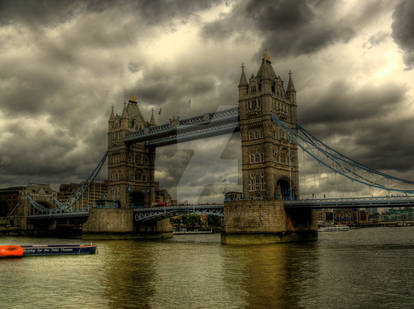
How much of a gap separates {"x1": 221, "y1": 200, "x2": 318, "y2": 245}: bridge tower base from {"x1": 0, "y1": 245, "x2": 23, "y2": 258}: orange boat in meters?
26.0

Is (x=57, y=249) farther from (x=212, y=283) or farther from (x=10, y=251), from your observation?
(x=212, y=283)

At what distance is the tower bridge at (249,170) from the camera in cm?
5384

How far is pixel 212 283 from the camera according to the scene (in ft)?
78.8

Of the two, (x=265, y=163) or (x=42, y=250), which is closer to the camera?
(x=42, y=250)

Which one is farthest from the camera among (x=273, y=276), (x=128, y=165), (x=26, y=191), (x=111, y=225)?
(x=26, y=191)

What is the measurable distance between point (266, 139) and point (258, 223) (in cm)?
1277

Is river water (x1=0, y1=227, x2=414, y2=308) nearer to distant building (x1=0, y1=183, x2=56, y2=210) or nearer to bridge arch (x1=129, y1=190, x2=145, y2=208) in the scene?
bridge arch (x1=129, y1=190, x2=145, y2=208)

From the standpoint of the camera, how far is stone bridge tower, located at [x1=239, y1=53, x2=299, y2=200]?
6050 centimetres

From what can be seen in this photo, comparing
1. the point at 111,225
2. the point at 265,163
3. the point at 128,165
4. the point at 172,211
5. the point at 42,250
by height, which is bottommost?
the point at 42,250

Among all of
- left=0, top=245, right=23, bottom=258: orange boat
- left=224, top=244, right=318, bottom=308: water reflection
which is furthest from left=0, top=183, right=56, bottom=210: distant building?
left=224, top=244, right=318, bottom=308: water reflection

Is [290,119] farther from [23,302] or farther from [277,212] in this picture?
[23,302]

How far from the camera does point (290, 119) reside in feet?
213

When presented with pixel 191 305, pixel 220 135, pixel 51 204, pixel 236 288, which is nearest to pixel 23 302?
pixel 191 305

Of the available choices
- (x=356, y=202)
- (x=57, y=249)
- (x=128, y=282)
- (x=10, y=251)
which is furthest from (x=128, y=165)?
(x=128, y=282)
